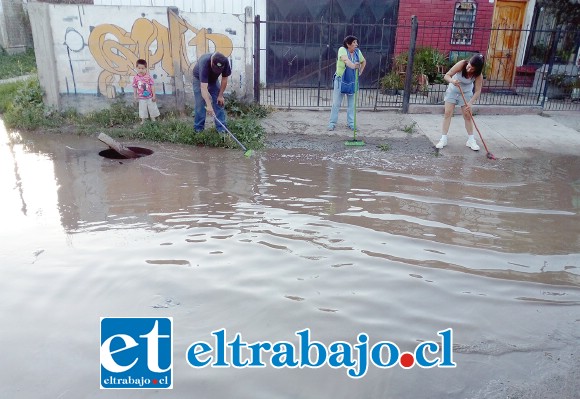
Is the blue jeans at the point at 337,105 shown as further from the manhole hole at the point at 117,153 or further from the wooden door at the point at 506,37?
the wooden door at the point at 506,37

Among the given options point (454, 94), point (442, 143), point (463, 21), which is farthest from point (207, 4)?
point (442, 143)

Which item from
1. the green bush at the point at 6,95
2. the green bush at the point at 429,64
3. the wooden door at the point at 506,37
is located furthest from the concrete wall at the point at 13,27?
the wooden door at the point at 506,37

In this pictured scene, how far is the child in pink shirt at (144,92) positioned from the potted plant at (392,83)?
6249 millimetres

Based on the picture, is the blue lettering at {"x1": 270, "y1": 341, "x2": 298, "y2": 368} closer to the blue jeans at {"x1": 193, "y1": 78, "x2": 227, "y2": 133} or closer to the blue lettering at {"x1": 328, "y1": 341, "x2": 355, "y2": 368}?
the blue lettering at {"x1": 328, "y1": 341, "x2": 355, "y2": 368}

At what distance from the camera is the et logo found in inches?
120

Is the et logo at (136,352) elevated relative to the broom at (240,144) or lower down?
lower down

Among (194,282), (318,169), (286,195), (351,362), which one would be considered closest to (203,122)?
(318,169)

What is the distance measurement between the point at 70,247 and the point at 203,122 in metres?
4.47

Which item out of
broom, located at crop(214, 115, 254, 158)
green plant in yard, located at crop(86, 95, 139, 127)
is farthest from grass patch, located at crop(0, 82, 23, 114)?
broom, located at crop(214, 115, 254, 158)

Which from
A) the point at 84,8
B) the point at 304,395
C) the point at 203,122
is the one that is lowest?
the point at 304,395

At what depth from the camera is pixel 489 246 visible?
4.79 metres

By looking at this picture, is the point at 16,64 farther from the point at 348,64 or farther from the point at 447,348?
the point at 447,348

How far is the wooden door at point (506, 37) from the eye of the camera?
541 inches

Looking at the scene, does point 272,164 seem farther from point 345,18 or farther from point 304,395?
point 345,18
